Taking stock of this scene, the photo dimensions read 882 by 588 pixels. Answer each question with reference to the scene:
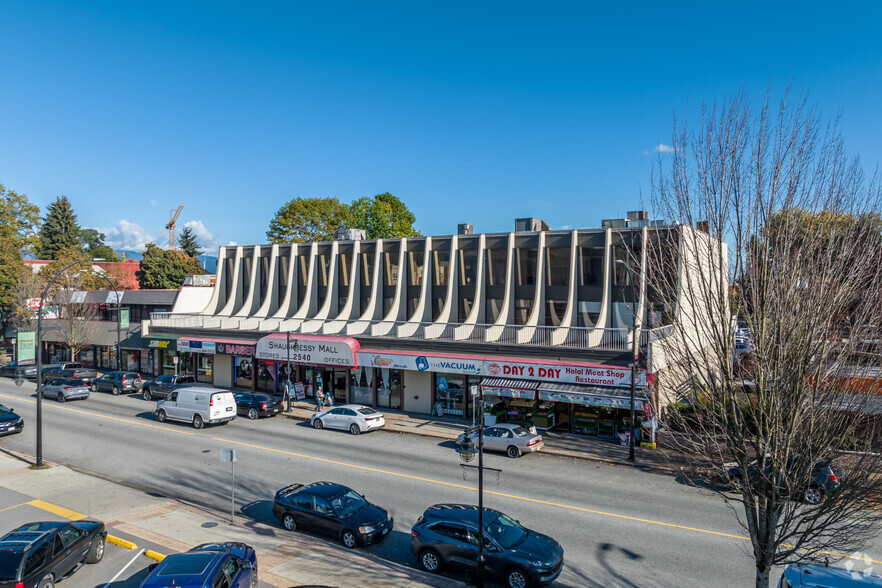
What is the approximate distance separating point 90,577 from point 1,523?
18.9ft

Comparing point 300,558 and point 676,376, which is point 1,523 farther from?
point 676,376

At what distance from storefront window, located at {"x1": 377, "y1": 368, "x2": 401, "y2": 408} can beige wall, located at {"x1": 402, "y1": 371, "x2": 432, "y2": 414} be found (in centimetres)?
73

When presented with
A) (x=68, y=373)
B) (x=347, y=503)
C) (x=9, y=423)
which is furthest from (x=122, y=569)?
(x=68, y=373)

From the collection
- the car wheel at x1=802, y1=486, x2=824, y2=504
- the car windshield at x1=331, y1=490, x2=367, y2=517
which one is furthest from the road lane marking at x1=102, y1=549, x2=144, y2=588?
the car wheel at x1=802, y1=486, x2=824, y2=504

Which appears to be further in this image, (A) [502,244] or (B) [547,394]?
(A) [502,244]

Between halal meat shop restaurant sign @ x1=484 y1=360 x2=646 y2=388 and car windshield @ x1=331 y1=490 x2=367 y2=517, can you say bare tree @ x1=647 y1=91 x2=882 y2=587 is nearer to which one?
car windshield @ x1=331 y1=490 x2=367 y2=517

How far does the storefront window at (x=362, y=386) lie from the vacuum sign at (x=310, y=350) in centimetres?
186

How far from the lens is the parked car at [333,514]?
14.8 meters

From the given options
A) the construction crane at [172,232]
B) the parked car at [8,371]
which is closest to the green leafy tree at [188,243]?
the construction crane at [172,232]

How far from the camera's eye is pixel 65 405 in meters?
35.9

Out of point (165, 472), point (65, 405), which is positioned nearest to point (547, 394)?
point (165, 472)

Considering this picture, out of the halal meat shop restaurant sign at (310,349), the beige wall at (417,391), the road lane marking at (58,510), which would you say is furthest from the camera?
the halal meat shop restaurant sign at (310,349)

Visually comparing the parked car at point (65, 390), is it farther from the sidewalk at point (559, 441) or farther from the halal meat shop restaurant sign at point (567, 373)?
the halal meat shop restaurant sign at point (567, 373)

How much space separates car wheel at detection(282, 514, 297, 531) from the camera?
16.1 m
